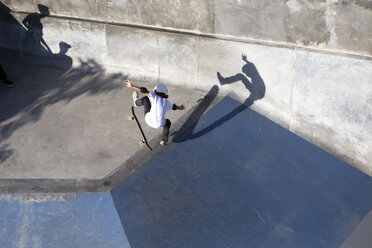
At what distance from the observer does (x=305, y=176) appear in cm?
883

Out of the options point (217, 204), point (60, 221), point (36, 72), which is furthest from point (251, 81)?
point (36, 72)

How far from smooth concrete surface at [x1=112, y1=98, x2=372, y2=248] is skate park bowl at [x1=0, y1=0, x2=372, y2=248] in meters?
0.03

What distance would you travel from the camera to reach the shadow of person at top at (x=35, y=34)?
11.0 m

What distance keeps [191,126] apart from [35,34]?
17.1ft

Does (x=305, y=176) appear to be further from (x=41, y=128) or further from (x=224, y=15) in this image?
(x=41, y=128)

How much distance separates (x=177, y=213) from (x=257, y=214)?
5.38 feet

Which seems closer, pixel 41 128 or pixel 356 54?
pixel 356 54

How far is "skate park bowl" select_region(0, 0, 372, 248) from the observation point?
26.6 ft

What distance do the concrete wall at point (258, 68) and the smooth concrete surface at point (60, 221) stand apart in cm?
402

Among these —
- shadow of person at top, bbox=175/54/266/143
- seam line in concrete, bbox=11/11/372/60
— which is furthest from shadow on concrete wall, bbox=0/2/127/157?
shadow of person at top, bbox=175/54/266/143

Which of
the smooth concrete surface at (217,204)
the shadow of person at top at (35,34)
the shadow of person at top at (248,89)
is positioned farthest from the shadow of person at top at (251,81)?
the shadow of person at top at (35,34)

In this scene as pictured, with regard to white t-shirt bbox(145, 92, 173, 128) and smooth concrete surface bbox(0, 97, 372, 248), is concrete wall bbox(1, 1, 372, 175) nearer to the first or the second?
smooth concrete surface bbox(0, 97, 372, 248)

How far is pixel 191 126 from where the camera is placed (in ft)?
32.6

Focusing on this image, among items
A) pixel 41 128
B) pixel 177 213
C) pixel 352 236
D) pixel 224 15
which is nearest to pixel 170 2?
pixel 224 15
